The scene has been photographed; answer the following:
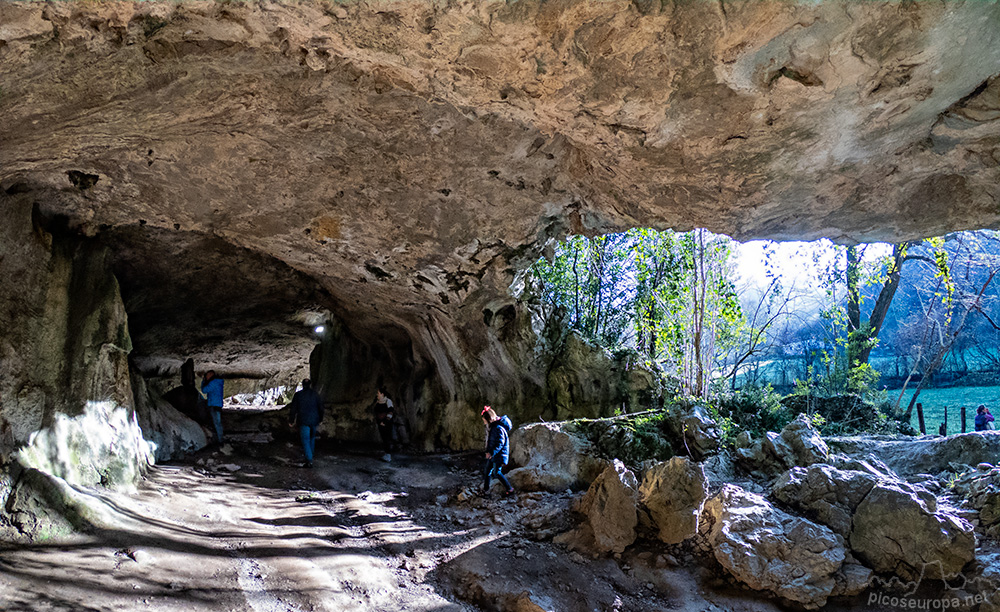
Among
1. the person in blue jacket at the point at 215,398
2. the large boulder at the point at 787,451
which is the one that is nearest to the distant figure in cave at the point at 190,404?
the person in blue jacket at the point at 215,398

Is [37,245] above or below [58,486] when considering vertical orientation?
above

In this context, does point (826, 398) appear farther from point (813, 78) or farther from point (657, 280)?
point (813, 78)

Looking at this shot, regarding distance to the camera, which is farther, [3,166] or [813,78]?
[3,166]

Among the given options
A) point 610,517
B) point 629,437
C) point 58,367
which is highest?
point 58,367

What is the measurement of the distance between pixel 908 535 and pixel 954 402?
24767mm

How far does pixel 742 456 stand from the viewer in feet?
19.6

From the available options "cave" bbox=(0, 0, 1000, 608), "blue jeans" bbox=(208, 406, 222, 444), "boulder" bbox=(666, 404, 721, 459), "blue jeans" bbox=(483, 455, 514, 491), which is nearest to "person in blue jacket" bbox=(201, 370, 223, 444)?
"blue jeans" bbox=(208, 406, 222, 444)

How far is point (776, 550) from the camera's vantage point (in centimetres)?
421

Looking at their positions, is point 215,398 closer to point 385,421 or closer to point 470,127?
point 385,421

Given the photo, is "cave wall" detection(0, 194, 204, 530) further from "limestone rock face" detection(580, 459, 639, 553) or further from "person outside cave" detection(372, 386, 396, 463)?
"limestone rock face" detection(580, 459, 639, 553)

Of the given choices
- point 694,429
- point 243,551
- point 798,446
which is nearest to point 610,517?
point 694,429

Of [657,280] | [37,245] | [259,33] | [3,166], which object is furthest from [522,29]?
[657,280]

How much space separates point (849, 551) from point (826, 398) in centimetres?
542

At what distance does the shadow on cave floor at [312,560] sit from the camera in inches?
134
